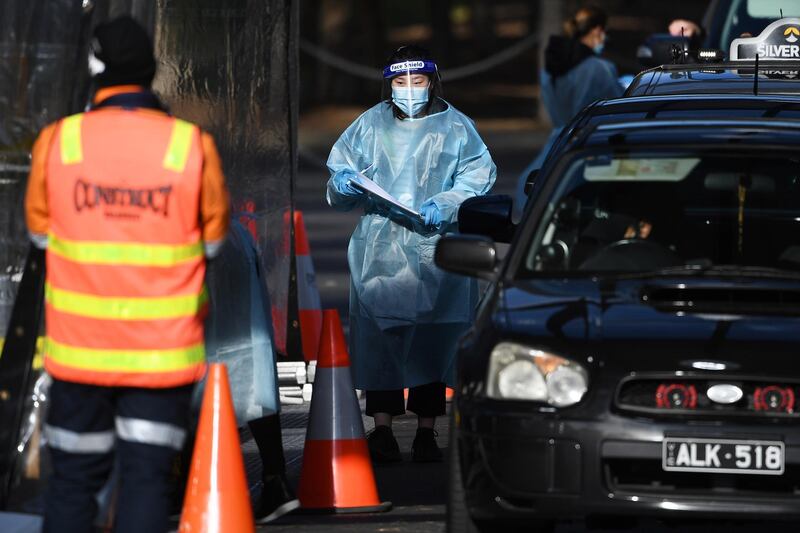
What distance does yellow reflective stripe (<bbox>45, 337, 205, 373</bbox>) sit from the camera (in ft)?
17.2

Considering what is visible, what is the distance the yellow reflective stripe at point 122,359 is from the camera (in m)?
5.24

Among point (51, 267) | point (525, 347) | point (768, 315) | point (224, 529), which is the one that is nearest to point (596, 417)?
point (525, 347)

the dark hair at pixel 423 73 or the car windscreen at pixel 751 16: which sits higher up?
the car windscreen at pixel 751 16

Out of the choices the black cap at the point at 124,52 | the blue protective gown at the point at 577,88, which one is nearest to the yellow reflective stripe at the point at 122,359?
the black cap at the point at 124,52

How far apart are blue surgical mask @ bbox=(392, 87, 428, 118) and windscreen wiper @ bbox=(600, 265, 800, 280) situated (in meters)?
2.28

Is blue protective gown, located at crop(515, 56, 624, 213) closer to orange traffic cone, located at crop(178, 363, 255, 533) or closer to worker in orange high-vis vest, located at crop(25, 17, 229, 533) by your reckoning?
orange traffic cone, located at crop(178, 363, 255, 533)

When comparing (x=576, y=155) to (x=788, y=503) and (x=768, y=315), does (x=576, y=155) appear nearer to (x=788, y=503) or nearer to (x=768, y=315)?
(x=768, y=315)

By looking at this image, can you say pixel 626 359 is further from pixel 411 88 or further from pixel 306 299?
pixel 306 299

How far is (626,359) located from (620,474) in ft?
1.08

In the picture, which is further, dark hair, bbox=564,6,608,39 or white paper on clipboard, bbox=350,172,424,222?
dark hair, bbox=564,6,608,39

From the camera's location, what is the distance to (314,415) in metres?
6.98

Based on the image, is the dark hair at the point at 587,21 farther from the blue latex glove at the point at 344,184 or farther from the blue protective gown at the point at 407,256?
the blue latex glove at the point at 344,184

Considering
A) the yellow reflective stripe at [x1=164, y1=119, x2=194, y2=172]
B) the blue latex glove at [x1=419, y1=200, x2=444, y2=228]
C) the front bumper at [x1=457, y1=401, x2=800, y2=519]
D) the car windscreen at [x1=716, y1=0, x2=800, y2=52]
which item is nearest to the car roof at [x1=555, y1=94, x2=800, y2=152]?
the blue latex glove at [x1=419, y1=200, x2=444, y2=228]

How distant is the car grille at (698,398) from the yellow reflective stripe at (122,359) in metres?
1.27
